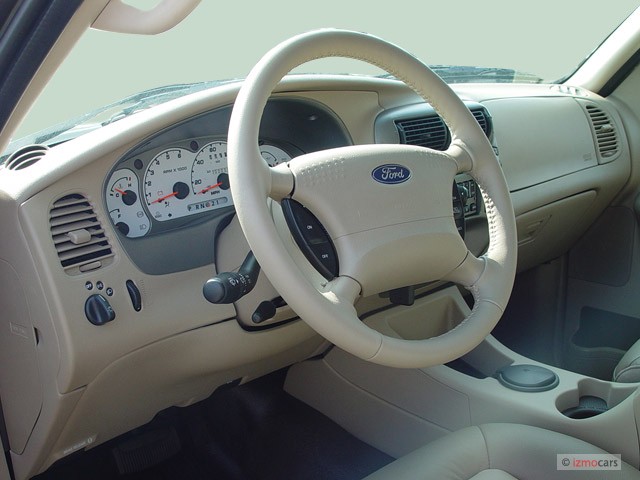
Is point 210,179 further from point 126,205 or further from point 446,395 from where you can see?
point 446,395

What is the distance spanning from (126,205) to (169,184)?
11 cm

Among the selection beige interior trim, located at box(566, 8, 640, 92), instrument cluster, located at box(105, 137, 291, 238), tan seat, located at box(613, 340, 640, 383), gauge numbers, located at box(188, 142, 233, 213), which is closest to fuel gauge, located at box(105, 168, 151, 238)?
instrument cluster, located at box(105, 137, 291, 238)

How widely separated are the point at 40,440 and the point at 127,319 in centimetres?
31

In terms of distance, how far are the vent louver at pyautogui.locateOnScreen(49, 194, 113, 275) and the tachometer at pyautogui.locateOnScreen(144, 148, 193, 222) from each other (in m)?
0.14

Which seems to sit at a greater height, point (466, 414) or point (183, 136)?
point (183, 136)

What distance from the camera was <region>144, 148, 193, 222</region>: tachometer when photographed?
4.55ft

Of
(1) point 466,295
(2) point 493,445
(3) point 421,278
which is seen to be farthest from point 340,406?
(3) point 421,278

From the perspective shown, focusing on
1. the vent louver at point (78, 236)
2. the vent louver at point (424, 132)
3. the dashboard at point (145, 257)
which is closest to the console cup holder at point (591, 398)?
the dashboard at point (145, 257)

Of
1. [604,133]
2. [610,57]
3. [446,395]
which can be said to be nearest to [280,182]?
[446,395]

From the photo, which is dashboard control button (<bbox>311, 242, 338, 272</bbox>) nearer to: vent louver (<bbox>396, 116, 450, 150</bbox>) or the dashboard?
the dashboard

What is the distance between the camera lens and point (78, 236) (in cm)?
123

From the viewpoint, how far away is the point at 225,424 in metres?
2.01

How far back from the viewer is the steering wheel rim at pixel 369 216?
1.02 m

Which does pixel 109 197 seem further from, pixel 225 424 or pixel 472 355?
pixel 472 355
